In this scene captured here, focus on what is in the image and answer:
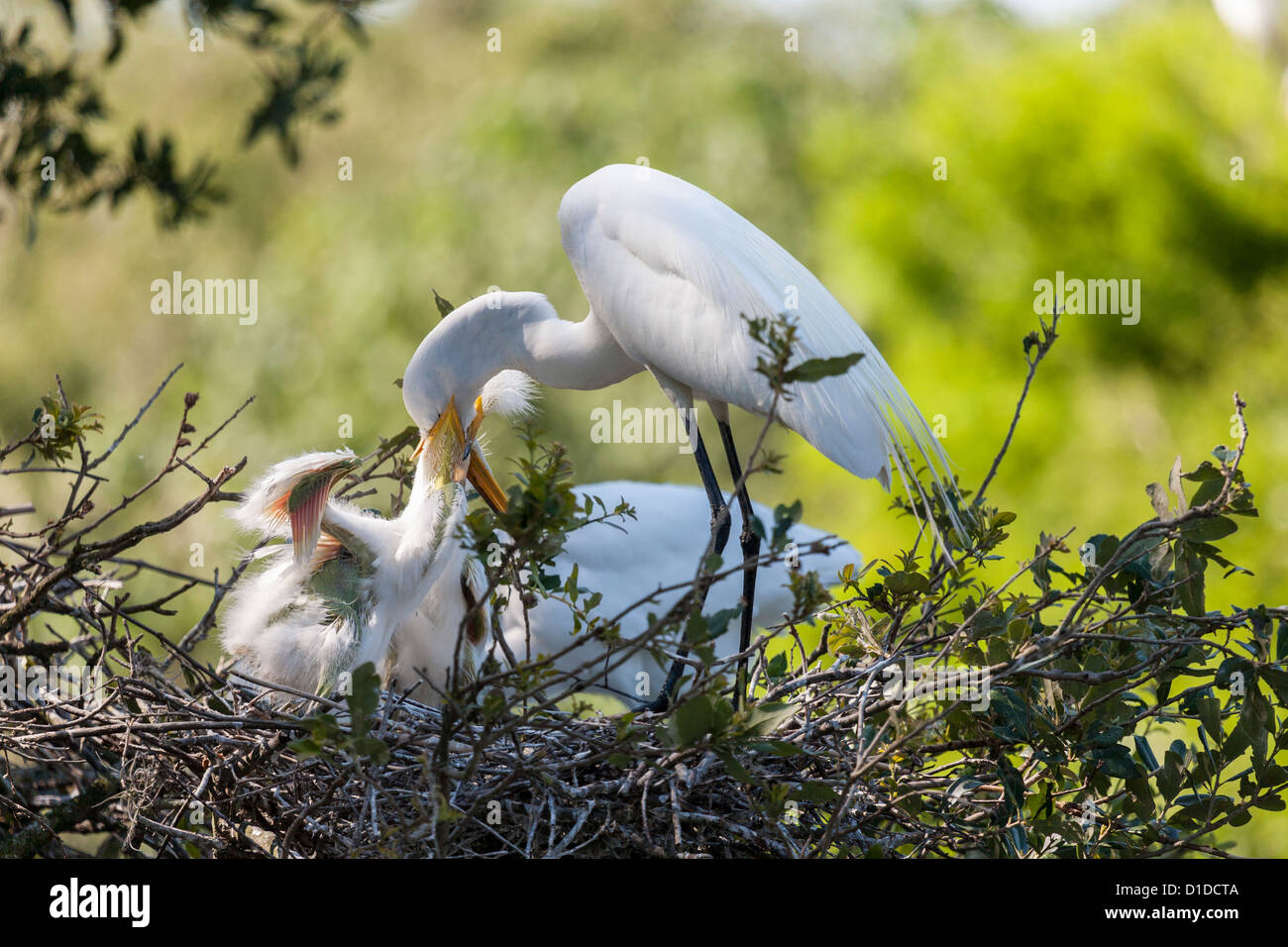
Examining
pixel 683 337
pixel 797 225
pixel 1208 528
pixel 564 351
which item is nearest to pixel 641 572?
pixel 564 351

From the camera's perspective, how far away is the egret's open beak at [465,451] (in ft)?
7.07

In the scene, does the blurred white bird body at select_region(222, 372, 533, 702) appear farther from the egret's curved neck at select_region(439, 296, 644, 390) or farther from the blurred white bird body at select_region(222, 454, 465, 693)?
the egret's curved neck at select_region(439, 296, 644, 390)

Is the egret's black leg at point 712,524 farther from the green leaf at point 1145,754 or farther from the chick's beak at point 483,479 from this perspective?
the green leaf at point 1145,754

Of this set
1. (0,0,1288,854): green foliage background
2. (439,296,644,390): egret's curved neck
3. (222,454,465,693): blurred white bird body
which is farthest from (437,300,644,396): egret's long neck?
(0,0,1288,854): green foliage background

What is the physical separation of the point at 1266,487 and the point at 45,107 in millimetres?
4575

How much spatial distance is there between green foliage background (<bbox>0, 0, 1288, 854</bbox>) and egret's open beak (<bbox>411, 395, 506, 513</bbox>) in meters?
0.79

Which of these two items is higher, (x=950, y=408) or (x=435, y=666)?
(x=950, y=408)

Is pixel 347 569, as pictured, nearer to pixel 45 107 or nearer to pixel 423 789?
pixel 423 789

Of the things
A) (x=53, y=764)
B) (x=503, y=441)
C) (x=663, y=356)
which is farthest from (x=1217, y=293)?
(x=53, y=764)

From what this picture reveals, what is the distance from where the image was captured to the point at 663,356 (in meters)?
2.08

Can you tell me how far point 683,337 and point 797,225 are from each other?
9065mm

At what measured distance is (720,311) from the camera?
200cm

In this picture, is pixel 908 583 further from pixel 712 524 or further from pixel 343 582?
pixel 343 582

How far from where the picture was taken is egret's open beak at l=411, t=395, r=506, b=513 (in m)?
2.15
